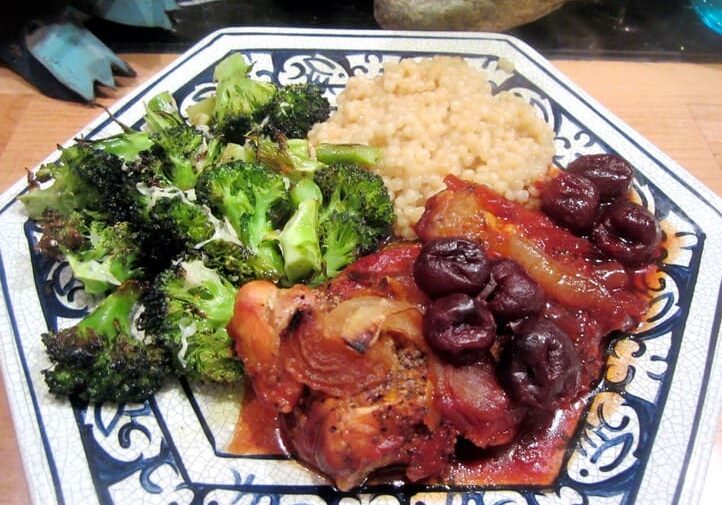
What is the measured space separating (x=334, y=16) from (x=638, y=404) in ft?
12.9

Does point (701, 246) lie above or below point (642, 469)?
above

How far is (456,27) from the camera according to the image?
486 cm

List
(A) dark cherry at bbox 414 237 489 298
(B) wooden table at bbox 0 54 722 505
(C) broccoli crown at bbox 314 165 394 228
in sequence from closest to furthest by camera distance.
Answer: (A) dark cherry at bbox 414 237 489 298, (C) broccoli crown at bbox 314 165 394 228, (B) wooden table at bbox 0 54 722 505

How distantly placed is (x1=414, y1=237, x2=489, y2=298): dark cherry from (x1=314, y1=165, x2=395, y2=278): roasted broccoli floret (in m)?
0.57

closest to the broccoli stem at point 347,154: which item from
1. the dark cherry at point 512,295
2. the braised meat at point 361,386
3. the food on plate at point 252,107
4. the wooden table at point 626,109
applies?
the food on plate at point 252,107

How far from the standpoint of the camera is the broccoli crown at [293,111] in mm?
3818

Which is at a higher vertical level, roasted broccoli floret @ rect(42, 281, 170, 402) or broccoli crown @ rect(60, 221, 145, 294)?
broccoli crown @ rect(60, 221, 145, 294)

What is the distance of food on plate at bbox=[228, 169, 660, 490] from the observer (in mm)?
2516

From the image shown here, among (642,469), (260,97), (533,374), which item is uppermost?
(260,97)

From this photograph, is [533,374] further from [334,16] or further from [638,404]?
[334,16]

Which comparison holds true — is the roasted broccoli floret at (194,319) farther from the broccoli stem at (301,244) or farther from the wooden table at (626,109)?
the wooden table at (626,109)

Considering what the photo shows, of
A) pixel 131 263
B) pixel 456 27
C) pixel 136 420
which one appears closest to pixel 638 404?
pixel 136 420

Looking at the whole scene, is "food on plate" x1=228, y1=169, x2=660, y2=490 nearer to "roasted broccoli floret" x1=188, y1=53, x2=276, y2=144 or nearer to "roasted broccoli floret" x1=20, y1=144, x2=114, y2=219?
"roasted broccoli floret" x1=20, y1=144, x2=114, y2=219

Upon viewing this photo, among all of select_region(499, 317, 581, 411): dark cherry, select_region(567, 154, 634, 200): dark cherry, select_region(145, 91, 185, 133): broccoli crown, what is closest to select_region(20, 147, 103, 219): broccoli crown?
select_region(145, 91, 185, 133): broccoli crown
